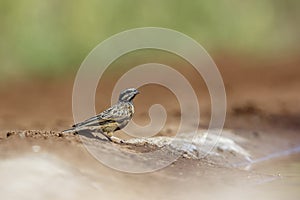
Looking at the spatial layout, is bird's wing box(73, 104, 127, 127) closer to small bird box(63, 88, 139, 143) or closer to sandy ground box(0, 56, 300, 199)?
small bird box(63, 88, 139, 143)

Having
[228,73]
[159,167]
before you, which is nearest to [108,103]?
[228,73]

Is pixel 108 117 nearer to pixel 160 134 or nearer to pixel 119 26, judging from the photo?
pixel 160 134

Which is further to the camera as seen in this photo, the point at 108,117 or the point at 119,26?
the point at 119,26

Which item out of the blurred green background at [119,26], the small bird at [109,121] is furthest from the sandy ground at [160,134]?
the blurred green background at [119,26]

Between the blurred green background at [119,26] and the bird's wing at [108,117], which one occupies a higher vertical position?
the blurred green background at [119,26]

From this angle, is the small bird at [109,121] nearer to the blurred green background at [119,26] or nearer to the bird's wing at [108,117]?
the bird's wing at [108,117]

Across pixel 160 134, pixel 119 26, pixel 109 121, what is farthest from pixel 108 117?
pixel 119 26

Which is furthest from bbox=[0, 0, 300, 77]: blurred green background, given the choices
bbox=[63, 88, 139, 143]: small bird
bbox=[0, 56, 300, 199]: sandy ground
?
bbox=[63, 88, 139, 143]: small bird
